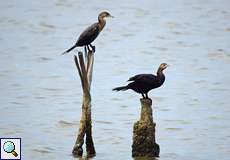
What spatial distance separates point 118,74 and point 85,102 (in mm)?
10169

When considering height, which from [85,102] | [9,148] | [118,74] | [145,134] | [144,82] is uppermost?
[118,74]

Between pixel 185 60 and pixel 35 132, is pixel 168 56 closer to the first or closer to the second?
pixel 185 60

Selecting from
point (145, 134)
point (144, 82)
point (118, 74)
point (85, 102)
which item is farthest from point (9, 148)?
point (118, 74)

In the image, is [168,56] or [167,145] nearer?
[167,145]

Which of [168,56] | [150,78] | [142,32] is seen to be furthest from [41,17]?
[150,78]

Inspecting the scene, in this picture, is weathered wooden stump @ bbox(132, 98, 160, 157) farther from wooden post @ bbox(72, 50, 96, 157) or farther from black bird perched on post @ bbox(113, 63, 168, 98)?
wooden post @ bbox(72, 50, 96, 157)

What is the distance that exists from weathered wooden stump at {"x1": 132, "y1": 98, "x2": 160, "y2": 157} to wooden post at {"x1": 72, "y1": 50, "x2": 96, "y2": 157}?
2.66 feet

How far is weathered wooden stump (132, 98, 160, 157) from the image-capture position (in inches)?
649

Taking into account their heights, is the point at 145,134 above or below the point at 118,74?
below

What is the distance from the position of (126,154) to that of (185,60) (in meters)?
10.8

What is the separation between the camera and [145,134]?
16.6 meters

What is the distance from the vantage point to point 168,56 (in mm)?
29406

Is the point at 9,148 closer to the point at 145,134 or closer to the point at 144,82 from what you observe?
the point at 145,134

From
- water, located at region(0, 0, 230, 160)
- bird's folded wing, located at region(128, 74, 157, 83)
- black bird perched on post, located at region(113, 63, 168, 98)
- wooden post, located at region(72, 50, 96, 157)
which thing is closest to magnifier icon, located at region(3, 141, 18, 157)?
wooden post, located at region(72, 50, 96, 157)
